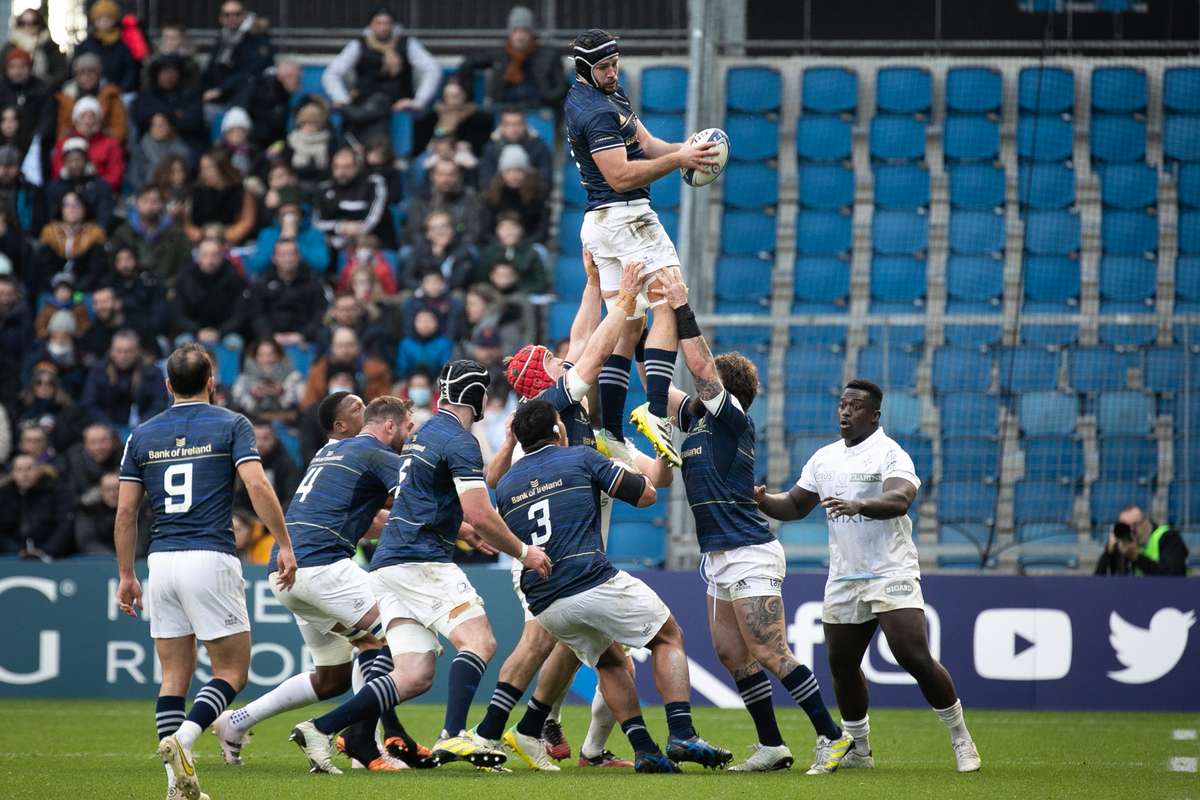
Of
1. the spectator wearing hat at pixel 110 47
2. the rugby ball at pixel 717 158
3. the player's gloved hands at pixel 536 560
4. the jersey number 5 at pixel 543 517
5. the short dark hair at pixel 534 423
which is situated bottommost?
the player's gloved hands at pixel 536 560

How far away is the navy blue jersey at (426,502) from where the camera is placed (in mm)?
9828

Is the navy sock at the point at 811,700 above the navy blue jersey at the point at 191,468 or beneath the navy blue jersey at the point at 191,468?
beneath

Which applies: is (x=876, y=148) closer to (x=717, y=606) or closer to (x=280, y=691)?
(x=717, y=606)

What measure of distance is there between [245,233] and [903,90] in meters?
7.76

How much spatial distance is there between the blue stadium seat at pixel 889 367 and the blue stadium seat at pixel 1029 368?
847mm

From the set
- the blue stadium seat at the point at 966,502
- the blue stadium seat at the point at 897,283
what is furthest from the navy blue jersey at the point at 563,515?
the blue stadium seat at the point at 897,283

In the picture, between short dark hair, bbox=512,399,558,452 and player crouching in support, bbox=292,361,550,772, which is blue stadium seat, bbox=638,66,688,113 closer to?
player crouching in support, bbox=292,361,550,772

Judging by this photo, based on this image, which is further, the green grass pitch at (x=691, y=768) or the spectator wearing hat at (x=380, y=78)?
the spectator wearing hat at (x=380, y=78)

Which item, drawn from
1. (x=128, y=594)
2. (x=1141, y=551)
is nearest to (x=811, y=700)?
(x=128, y=594)

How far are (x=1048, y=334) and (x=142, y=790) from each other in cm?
1055

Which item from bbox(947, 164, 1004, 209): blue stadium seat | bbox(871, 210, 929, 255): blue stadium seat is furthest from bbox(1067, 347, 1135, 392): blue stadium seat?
bbox(947, 164, 1004, 209): blue stadium seat

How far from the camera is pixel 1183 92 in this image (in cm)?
1952

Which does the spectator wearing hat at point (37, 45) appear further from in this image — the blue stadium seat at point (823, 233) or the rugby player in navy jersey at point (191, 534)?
the rugby player in navy jersey at point (191, 534)

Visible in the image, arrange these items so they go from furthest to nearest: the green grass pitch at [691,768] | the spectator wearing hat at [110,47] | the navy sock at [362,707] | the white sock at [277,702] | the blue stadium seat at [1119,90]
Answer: the spectator wearing hat at [110,47] → the blue stadium seat at [1119,90] → the white sock at [277,702] → the navy sock at [362,707] → the green grass pitch at [691,768]
